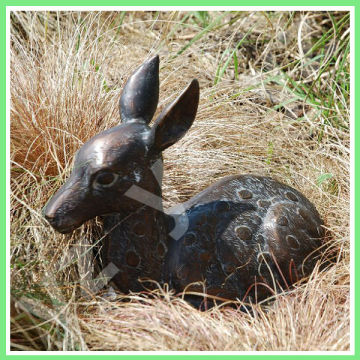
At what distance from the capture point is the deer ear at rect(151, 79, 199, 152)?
2459 millimetres

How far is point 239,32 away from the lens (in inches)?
188

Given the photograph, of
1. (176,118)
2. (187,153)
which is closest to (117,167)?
(176,118)

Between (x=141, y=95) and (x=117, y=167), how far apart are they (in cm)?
33

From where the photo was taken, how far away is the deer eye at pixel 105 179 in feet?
8.15

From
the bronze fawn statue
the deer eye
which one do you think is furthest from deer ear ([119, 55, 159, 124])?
the deer eye

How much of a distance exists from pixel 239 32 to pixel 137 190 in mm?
2597

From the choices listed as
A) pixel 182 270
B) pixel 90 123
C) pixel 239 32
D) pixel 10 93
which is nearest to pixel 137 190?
pixel 182 270

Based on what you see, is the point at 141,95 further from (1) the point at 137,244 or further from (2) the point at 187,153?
(2) the point at 187,153

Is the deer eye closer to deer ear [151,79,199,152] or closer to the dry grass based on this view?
deer ear [151,79,199,152]

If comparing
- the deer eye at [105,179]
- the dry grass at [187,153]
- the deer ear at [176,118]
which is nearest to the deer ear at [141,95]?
the deer ear at [176,118]

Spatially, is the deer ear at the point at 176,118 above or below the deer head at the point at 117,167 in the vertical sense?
above

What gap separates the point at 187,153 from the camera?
3.51 metres

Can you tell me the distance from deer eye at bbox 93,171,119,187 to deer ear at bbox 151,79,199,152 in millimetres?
207

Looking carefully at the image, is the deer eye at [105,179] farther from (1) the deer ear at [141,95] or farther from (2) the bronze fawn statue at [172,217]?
(1) the deer ear at [141,95]
